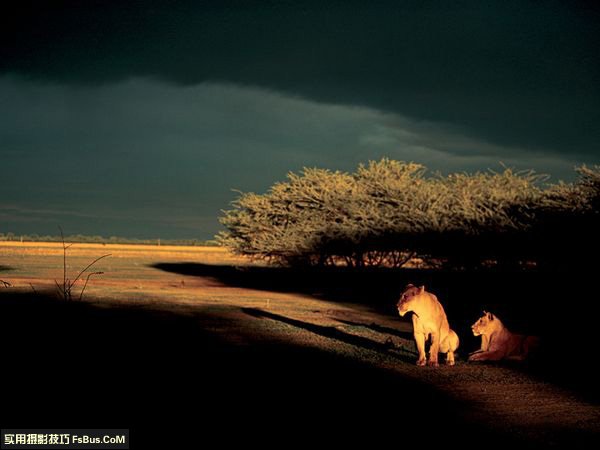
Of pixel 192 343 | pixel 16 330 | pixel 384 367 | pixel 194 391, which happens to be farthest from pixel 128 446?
pixel 16 330

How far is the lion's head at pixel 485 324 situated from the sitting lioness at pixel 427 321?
53 centimetres

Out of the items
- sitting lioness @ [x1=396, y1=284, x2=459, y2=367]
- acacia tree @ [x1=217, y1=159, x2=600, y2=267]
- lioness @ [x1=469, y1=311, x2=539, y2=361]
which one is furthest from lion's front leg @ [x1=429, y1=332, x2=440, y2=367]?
acacia tree @ [x1=217, y1=159, x2=600, y2=267]

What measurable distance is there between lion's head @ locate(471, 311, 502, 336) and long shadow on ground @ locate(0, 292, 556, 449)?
194 cm

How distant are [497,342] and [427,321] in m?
2.12

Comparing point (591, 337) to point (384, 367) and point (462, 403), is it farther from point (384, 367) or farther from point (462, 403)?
point (462, 403)

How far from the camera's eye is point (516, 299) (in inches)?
1030

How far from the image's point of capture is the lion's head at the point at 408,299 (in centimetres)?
1091

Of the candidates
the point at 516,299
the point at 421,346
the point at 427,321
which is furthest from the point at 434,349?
the point at 516,299

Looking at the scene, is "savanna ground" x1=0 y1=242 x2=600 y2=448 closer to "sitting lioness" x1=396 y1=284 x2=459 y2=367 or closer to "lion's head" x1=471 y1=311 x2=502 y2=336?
"sitting lioness" x1=396 y1=284 x2=459 y2=367

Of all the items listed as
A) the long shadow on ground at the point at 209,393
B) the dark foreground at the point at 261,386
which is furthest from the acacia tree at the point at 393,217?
the long shadow on ground at the point at 209,393

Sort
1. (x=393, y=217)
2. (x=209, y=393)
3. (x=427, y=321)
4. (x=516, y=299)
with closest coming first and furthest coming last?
(x=209, y=393)
(x=427, y=321)
(x=516, y=299)
(x=393, y=217)

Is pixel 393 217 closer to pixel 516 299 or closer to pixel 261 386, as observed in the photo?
pixel 516 299

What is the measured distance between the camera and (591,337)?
53.9ft

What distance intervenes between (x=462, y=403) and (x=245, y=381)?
9.75 feet
